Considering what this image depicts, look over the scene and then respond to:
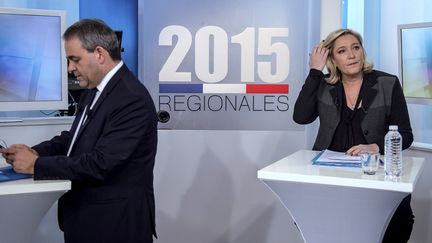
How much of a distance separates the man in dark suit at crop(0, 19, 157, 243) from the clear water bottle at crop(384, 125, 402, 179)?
0.90 metres

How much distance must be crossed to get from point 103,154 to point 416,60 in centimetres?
217

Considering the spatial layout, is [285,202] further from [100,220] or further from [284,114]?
[284,114]

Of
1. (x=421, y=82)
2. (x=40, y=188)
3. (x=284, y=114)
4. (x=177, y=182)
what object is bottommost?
(x=177, y=182)

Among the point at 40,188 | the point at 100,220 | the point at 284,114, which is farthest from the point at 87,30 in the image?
the point at 284,114

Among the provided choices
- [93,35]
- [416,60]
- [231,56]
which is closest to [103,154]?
[93,35]

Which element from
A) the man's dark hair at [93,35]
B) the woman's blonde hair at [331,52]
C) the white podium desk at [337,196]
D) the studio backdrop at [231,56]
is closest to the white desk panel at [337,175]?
the white podium desk at [337,196]

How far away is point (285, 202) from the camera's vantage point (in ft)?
6.61

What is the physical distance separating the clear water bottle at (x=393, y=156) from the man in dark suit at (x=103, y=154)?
0.90 metres

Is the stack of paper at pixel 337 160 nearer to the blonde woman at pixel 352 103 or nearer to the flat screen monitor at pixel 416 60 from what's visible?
the blonde woman at pixel 352 103

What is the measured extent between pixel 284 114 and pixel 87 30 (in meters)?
1.74

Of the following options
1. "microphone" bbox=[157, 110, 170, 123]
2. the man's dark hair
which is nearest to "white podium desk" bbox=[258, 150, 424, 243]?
the man's dark hair

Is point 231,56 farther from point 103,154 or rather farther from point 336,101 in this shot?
point 103,154

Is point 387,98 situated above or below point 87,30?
below

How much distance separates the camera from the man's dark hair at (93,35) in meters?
1.90
